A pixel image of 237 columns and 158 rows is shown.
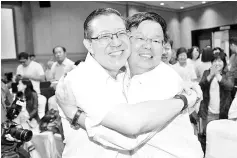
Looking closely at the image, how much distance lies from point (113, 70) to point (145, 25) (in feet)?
0.71

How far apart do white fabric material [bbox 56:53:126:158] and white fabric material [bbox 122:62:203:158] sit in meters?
0.11

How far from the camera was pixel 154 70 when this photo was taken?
1026 millimetres

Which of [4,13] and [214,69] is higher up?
[4,13]

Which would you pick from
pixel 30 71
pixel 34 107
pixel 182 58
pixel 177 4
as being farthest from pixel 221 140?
pixel 177 4

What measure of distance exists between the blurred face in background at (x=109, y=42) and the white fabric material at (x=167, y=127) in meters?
0.12

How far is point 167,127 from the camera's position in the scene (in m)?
1.00

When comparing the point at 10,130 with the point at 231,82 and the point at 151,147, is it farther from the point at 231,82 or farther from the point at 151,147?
the point at 231,82

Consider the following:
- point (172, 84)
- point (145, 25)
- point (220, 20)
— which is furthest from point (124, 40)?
point (220, 20)

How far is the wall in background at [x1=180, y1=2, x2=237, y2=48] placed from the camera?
8.98 m

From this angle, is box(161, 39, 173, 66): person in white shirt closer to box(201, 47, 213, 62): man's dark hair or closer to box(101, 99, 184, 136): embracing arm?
box(101, 99, 184, 136): embracing arm

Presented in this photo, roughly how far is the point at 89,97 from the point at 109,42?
0.77ft

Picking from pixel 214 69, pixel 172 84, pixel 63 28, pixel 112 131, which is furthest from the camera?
pixel 63 28

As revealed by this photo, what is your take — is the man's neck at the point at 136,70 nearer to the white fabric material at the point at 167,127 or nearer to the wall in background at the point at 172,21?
the white fabric material at the point at 167,127

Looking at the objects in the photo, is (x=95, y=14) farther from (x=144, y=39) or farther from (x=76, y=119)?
(x=76, y=119)
